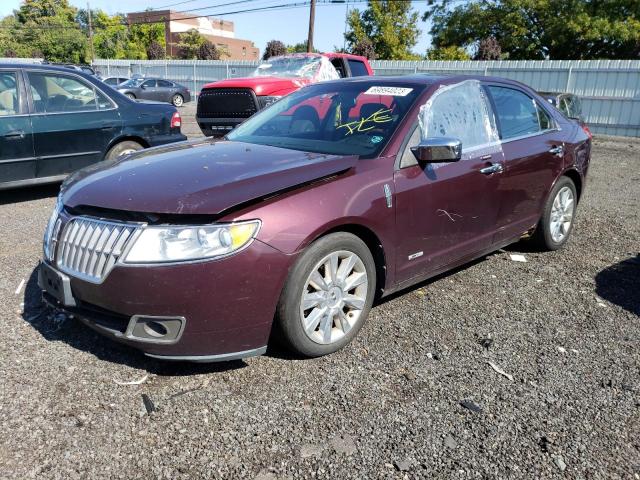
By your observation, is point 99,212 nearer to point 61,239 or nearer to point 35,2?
point 61,239

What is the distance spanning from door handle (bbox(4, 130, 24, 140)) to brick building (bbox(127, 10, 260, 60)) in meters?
63.3

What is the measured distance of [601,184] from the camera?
921 centimetres

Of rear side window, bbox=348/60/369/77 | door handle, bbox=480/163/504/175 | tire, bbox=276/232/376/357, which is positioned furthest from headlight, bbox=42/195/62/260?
rear side window, bbox=348/60/369/77

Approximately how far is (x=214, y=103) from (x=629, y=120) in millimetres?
13821

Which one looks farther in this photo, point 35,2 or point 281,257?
point 35,2

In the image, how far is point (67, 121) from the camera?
6.53m

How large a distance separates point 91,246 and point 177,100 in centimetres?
2480

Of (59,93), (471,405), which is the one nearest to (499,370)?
(471,405)

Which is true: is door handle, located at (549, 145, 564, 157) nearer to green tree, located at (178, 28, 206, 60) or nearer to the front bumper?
the front bumper

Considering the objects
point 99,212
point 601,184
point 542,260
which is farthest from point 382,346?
point 601,184

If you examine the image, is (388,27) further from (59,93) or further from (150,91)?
(59,93)

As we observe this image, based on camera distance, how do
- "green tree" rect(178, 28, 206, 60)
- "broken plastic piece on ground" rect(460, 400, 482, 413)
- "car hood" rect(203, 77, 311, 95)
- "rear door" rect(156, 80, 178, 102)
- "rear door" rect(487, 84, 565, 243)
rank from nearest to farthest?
1. "broken plastic piece on ground" rect(460, 400, 482, 413)
2. "rear door" rect(487, 84, 565, 243)
3. "car hood" rect(203, 77, 311, 95)
4. "rear door" rect(156, 80, 178, 102)
5. "green tree" rect(178, 28, 206, 60)

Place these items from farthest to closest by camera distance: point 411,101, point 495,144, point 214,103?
point 214,103 < point 495,144 < point 411,101

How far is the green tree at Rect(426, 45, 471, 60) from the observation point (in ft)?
120
